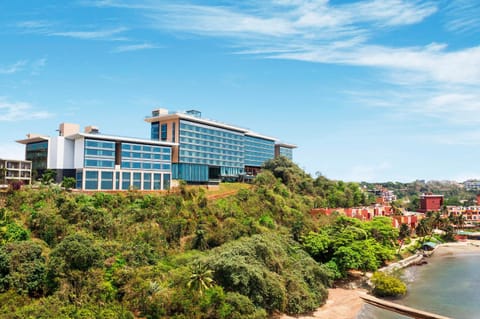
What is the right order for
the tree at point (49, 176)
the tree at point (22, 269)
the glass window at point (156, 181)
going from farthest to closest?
the glass window at point (156, 181), the tree at point (49, 176), the tree at point (22, 269)

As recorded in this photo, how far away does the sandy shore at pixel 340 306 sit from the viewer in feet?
104

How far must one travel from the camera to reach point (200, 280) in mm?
26984

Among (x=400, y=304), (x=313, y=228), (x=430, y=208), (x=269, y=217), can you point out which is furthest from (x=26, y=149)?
(x=430, y=208)

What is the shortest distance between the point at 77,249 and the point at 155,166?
3691 cm

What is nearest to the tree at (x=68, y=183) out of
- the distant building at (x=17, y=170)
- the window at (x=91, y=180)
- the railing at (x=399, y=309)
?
the window at (x=91, y=180)

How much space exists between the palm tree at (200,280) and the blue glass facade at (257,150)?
6382 centimetres

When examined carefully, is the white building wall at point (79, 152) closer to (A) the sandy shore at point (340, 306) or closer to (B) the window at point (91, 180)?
(B) the window at point (91, 180)

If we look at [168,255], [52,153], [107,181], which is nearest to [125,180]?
[107,181]

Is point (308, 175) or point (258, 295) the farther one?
point (308, 175)

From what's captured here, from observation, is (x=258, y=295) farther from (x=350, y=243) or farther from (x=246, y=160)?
(x=246, y=160)

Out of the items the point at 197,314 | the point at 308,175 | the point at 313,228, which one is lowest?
the point at 197,314

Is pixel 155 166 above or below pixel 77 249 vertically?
above

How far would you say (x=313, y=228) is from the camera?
49500 mm

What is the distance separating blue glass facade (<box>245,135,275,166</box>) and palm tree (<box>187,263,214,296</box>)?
6382 cm
